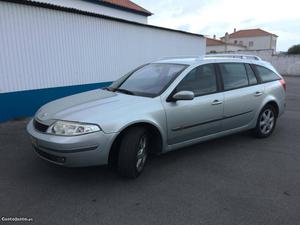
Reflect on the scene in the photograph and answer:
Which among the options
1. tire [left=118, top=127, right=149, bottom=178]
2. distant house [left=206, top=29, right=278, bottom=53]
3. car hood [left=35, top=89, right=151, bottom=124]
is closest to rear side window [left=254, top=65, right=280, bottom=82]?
car hood [left=35, top=89, right=151, bottom=124]

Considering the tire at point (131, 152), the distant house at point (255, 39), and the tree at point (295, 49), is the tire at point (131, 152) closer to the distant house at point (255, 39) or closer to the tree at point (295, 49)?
the tree at point (295, 49)

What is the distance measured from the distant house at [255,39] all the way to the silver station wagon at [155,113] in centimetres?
7680

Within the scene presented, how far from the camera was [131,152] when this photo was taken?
329cm

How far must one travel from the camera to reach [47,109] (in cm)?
364

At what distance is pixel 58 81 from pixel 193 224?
6.30 meters

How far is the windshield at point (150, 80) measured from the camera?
388 cm

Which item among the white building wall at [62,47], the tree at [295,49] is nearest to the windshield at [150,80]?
the white building wall at [62,47]

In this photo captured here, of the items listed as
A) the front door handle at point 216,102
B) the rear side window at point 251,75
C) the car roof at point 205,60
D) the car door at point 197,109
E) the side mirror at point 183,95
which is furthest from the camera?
the rear side window at point 251,75

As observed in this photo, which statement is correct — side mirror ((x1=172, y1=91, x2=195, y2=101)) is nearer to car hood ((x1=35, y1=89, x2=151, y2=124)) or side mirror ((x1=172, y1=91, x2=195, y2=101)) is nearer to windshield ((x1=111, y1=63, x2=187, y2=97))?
windshield ((x1=111, y1=63, x2=187, y2=97))

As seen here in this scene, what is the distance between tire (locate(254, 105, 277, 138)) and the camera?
16.7ft

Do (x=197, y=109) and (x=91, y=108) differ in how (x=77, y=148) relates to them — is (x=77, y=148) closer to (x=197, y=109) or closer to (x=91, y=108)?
(x=91, y=108)

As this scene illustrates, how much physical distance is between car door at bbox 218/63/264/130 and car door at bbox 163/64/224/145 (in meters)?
0.20

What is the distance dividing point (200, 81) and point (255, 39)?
83.2m

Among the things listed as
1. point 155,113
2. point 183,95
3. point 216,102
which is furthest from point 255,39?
point 155,113
